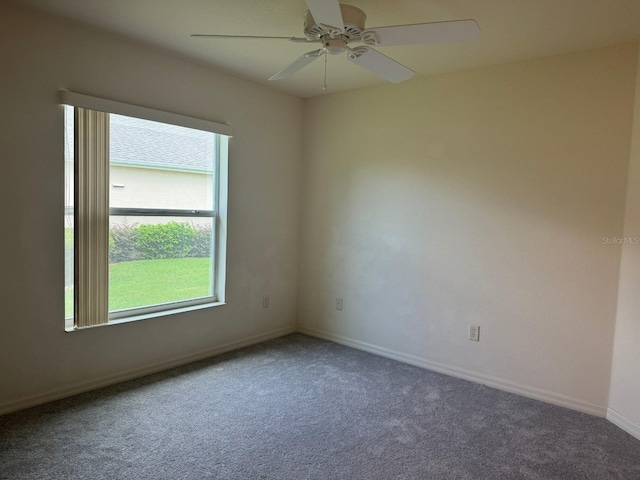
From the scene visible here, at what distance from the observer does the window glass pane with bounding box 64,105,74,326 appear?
2650 millimetres

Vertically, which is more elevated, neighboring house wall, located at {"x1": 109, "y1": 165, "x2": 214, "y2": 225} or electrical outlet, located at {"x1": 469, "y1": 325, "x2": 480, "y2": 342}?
neighboring house wall, located at {"x1": 109, "y1": 165, "x2": 214, "y2": 225}

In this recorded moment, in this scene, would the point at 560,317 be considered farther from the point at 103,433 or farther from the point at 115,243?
the point at 115,243

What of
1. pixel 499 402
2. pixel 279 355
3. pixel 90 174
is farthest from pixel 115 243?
pixel 499 402

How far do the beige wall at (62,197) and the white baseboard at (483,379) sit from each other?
3.43 ft

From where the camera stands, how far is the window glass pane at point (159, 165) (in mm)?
2941

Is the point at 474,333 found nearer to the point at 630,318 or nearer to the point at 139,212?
the point at 630,318

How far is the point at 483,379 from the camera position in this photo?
10.4ft

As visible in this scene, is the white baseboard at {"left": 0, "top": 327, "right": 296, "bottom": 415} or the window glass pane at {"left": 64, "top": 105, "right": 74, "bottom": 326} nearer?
the white baseboard at {"left": 0, "top": 327, "right": 296, "bottom": 415}

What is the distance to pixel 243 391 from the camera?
2887 millimetres

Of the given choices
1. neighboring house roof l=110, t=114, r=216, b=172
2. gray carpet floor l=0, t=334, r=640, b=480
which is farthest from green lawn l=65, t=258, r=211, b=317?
neighboring house roof l=110, t=114, r=216, b=172

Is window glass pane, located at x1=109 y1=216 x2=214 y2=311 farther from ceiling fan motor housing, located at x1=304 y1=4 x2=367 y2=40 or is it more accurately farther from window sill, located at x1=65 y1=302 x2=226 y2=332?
ceiling fan motor housing, located at x1=304 y1=4 x2=367 y2=40

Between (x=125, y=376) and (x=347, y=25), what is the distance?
2.79 meters

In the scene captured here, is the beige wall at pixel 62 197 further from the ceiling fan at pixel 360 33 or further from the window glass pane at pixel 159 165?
the ceiling fan at pixel 360 33

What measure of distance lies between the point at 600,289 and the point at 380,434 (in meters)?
1.75
